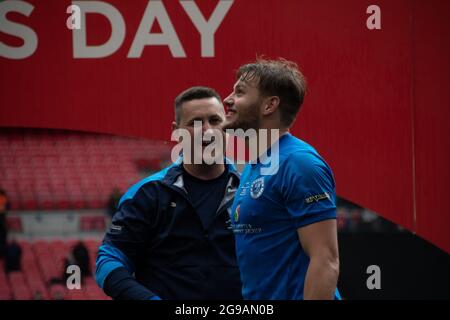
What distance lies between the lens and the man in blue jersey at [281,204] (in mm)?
1776

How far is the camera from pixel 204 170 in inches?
97.4

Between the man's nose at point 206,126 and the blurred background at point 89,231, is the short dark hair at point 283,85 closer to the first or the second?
the man's nose at point 206,126

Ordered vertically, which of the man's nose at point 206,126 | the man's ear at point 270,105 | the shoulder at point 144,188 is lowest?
the shoulder at point 144,188

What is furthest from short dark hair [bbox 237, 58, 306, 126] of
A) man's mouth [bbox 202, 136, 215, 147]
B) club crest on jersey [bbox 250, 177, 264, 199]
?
man's mouth [bbox 202, 136, 215, 147]

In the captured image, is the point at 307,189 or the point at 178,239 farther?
the point at 178,239

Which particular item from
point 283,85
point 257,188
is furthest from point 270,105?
point 257,188

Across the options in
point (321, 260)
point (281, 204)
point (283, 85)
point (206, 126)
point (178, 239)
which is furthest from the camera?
point (206, 126)

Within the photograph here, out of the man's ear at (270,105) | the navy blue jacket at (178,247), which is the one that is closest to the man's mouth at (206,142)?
the navy blue jacket at (178,247)

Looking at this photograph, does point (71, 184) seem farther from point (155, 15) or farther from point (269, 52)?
point (269, 52)

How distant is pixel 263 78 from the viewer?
6.87 ft

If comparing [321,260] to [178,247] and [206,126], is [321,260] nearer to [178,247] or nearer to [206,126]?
[178,247]

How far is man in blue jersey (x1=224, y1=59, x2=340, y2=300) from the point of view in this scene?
178cm

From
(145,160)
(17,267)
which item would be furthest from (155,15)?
(17,267)

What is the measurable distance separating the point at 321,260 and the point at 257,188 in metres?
0.31
